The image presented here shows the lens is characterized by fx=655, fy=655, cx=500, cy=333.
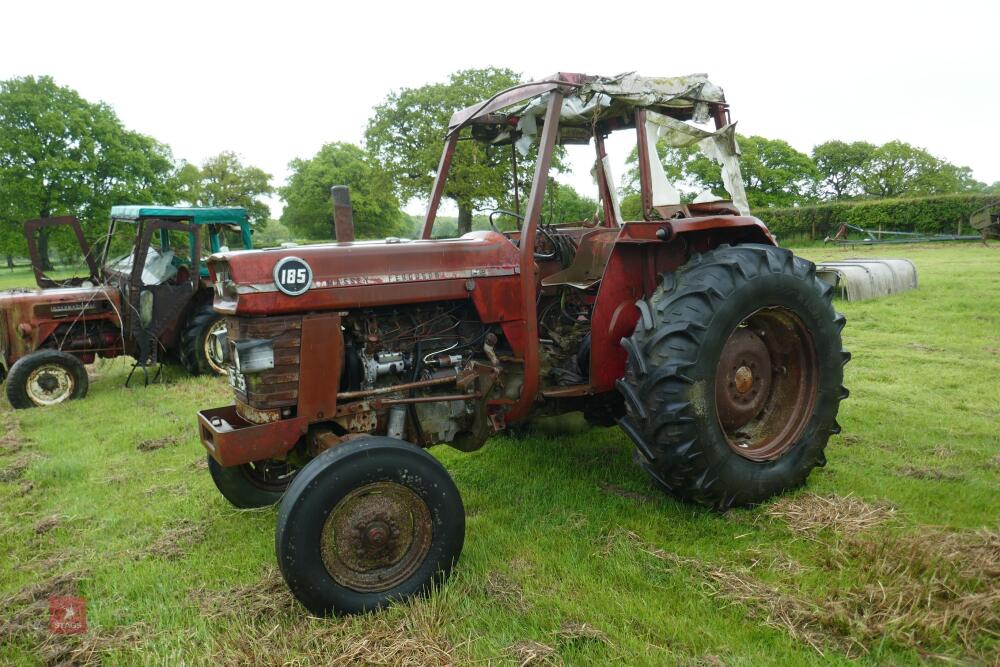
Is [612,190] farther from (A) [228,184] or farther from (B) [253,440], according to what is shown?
(A) [228,184]

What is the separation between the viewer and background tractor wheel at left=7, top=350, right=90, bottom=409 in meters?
6.97

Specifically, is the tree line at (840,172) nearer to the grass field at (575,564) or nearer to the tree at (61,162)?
the tree at (61,162)

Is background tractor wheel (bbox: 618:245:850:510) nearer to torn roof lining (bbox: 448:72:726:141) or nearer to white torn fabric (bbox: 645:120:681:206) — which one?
white torn fabric (bbox: 645:120:681:206)

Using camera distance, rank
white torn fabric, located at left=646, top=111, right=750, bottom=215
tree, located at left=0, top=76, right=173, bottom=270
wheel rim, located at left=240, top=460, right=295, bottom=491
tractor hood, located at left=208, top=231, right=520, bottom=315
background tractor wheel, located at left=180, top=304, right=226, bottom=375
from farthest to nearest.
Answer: tree, located at left=0, top=76, right=173, bottom=270 < background tractor wheel, located at left=180, top=304, right=226, bottom=375 < white torn fabric, located at left=646, top=111, right=750, bottom=215 < wheel rim, located at left=240, top=460, right=295, bottom=491 < tractor hood, located at left=208, top=231, right=520, bottom=315

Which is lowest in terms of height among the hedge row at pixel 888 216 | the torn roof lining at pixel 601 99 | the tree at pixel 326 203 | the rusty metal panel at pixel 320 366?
the rusty metal panel at pixel 320 366

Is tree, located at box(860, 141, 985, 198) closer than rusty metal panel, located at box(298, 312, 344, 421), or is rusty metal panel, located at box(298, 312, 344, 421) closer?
rusty metal panel, located at box(298, 312, 344, 421)

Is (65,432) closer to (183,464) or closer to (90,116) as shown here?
(183,464)

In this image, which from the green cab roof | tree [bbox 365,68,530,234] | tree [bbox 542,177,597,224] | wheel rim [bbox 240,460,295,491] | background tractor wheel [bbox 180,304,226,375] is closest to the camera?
wheel rim [bbox 240,460,295,491]

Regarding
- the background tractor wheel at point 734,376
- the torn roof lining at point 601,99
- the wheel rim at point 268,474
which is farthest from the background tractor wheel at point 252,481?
the torn roof lining at point 601,99

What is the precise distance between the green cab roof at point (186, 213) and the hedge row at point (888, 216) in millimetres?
23235

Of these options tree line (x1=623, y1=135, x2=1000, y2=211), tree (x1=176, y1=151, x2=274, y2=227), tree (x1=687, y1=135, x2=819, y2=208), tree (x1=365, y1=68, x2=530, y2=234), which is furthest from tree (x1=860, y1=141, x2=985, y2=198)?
tree (x1=176, y1=151, x2=274, y2=227)

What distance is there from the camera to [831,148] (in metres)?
49.3

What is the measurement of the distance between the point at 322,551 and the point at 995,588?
2.70 meters

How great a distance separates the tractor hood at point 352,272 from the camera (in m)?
2.90
